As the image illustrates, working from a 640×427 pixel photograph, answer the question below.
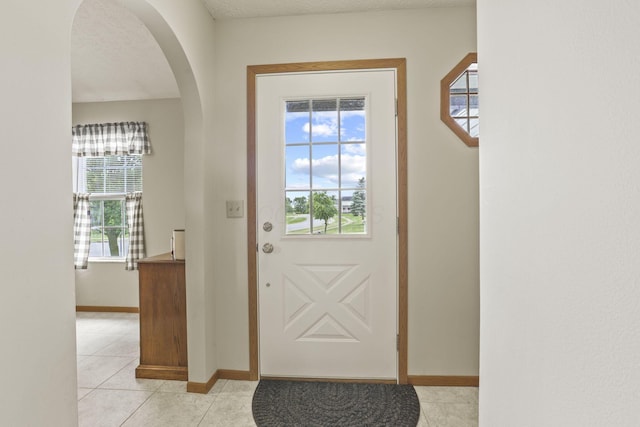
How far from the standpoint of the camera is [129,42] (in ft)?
8.47

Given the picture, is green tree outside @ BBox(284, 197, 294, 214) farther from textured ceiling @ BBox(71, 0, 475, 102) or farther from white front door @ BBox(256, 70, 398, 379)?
textured ceiling @ BBox(71, 0, 475, 102)

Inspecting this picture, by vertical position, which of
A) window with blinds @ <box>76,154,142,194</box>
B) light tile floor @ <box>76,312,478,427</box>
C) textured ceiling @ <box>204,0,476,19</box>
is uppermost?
textured ceiling @ <box>204,0,476,19</box>

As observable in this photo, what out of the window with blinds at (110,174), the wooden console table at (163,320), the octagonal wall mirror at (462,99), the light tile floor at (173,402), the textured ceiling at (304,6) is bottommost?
the light tile floor at (173,402)

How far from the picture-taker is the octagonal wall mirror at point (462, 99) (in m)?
2.16

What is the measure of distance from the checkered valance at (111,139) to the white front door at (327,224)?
2.26m

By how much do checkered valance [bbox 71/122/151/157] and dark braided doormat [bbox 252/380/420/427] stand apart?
3.06m

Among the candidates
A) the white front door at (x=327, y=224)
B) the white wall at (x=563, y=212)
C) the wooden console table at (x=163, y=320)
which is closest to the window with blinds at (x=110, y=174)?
the wooden console table at (x=163, y=320)

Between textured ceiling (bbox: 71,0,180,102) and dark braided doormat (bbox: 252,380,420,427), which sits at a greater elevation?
textured ceiling (bbox: 71,0,180,102)

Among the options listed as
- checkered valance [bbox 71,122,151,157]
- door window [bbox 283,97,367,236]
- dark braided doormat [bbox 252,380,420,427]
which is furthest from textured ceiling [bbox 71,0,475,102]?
dark braided doormat [bbox 252,380,420,427]

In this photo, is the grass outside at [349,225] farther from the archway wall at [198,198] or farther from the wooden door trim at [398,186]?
the archway wall at [198,198]

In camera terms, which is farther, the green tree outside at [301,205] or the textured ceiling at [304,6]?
the green tree outside at [301,205]

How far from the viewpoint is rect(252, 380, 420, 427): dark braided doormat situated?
5.98 ft

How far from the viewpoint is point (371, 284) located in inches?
87.5

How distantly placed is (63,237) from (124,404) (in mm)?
1519
